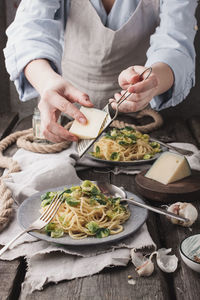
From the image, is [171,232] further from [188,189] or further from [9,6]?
[9,6]

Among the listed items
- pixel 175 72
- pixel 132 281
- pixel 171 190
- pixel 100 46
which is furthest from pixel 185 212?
pixel 100 46

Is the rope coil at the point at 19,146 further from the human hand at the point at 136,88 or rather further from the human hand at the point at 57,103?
the human hand at the point at 136,88

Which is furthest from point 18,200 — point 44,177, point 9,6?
point 9,6

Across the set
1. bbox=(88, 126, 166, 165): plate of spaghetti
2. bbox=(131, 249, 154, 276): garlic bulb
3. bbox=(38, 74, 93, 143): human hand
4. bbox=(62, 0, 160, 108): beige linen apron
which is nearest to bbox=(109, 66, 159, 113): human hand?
bbox=(38, 74, 93, 143): human hand

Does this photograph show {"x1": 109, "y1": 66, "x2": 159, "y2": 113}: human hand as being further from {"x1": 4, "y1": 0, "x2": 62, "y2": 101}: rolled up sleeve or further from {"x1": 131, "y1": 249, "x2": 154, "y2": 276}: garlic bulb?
{"x1": 131, "y1": 249, "x2": 154, "y2": 276}: garlic bulb

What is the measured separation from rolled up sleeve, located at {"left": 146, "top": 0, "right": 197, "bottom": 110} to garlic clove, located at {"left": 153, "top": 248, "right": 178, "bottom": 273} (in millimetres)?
1129

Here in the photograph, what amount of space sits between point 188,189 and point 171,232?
0.26 meters

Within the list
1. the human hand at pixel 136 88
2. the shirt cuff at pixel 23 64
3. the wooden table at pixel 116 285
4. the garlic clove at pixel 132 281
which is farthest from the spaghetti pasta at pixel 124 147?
the garlic clove at pixel 132 281

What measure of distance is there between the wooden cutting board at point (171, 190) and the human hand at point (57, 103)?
13.1 inches

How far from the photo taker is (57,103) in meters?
1.82

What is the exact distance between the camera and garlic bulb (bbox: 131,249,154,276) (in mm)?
1246

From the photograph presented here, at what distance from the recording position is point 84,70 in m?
2.93

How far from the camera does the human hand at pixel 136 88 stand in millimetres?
1789

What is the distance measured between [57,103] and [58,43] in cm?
68
